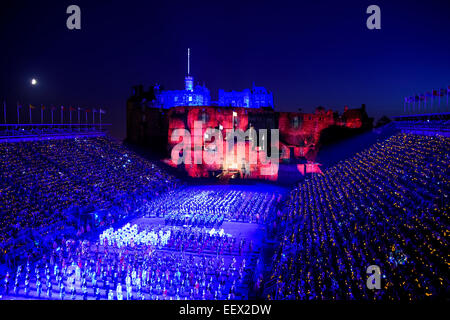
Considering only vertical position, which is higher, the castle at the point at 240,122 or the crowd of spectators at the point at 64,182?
the castle at the point at 240,122

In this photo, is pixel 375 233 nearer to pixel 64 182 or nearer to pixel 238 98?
pixel 64 182

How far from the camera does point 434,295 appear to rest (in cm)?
1203

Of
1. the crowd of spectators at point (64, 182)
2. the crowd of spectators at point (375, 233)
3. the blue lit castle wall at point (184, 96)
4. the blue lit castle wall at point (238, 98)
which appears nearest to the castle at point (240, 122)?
the blue lit castle wall at point (184, 96)

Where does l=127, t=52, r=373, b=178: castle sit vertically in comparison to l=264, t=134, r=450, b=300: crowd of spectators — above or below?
above

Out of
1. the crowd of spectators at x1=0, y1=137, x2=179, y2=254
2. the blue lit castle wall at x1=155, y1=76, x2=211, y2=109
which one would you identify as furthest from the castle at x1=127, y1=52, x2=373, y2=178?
Result: the crowd of spectators at x1=0, y1=137, x2=179, y2=254

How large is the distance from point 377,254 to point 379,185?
10.7m

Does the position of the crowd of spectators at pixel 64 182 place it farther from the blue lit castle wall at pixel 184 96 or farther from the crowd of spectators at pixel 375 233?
the blue lit castle wall at pixel 184 96

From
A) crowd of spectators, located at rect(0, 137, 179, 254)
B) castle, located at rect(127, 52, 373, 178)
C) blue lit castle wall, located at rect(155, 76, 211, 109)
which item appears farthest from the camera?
blue lit castle wall, located at rect(155, 76, 211, 109)

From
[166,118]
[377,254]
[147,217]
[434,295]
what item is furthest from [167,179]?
[434,295]

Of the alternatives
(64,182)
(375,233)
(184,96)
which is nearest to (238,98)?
(184,96)

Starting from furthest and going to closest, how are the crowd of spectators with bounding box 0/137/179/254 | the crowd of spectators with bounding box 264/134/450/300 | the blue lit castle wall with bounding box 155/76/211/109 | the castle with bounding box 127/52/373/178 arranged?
the blue lit castle wall with bounding box 155/76/211/109 < the castle with bounding box 127/52/373/178 < the crowd of spectators with bounding box 0/137/179/254 < the crowd of spectators with bounding box 264/134/450/300

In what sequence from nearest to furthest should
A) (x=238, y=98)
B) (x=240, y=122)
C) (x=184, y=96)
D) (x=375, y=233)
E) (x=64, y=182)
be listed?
→ 1. (x=375, y=233)
2. (x=64, y=182)
3. (x=240, y=122)
4. (x=184, y=96)
5. (x=238, y=98)

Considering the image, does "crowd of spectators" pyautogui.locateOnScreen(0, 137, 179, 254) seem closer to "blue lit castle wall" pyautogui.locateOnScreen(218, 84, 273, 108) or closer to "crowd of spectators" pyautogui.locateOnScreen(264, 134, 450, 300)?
"crowd of spectators" pyautogui.locateOnScreen(264, 134, 450, 300)
